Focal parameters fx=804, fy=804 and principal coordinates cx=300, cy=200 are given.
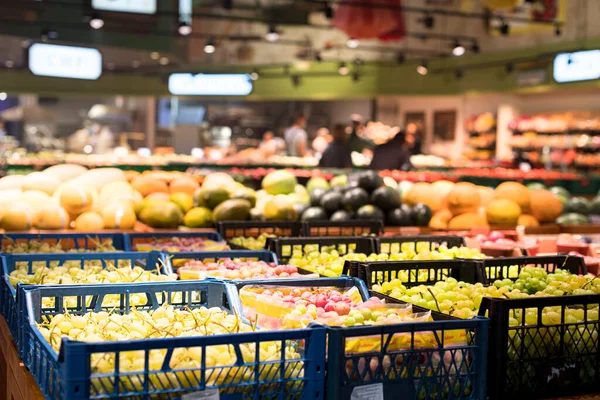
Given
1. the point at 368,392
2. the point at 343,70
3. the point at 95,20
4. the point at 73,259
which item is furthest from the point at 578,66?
the point at 368,392

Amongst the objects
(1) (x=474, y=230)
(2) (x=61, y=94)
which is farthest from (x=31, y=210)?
(2) (x=61, y=94)

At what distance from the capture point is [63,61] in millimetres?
12227

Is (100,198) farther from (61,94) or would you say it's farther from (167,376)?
(61,94)

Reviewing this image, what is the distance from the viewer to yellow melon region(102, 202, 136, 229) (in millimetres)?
5324

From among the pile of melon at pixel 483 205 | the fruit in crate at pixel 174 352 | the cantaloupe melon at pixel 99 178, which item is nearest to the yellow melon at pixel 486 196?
the pile of melon at pixel 483 205

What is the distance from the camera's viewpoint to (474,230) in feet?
18.6

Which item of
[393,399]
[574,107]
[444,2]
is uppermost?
[444,2]

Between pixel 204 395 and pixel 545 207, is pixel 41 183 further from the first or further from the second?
pixel 204 395

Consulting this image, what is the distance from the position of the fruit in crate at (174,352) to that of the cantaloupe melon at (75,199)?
2.92m

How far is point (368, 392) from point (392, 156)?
7943mm

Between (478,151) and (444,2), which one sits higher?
(444,2)

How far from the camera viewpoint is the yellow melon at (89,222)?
5.18 meters

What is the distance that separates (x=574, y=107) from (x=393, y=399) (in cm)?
1596

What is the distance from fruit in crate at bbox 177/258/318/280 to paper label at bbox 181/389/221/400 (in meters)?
1.22
